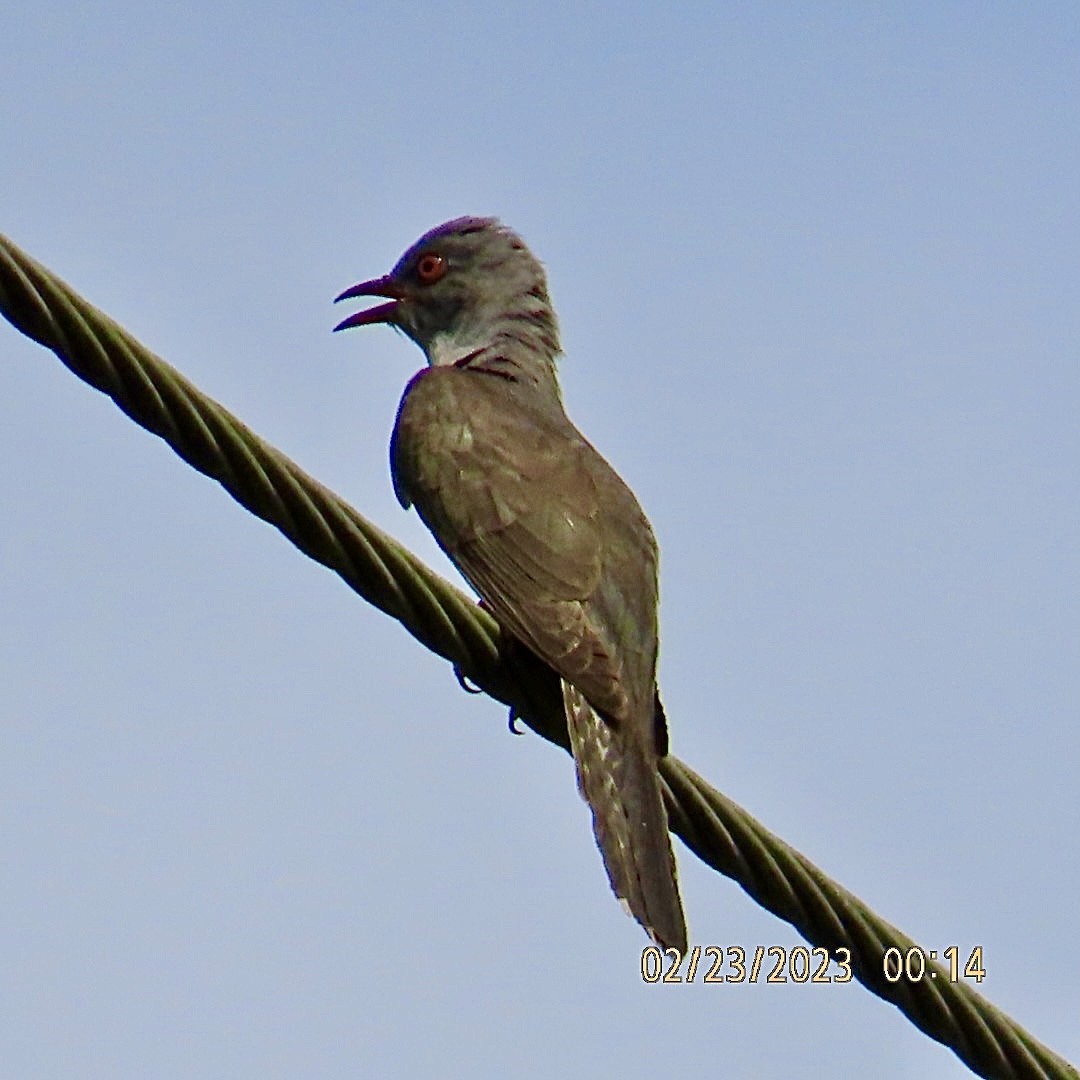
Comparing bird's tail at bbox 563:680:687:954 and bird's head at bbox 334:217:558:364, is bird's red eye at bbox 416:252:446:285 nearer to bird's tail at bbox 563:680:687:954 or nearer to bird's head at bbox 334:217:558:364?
bird's head at bbox 334:217:558:364

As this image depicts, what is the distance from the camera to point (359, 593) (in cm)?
434

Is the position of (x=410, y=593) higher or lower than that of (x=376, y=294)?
lower

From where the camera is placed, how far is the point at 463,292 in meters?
8.47

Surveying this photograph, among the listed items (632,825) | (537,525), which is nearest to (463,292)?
(537,525)

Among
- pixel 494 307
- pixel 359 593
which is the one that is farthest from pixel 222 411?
pixel 494 307

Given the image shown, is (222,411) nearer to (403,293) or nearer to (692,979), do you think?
(692,979)

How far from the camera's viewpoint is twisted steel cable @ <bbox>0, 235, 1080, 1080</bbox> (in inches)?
146

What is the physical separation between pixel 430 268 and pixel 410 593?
14.6 feet

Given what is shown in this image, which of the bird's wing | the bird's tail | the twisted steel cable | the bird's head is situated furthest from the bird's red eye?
the twisted steel cable

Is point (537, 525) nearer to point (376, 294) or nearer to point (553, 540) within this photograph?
point (553, 540)

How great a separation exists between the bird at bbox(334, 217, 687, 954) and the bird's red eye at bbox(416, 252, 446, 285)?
20 cm

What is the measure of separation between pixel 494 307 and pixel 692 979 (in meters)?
4.19
